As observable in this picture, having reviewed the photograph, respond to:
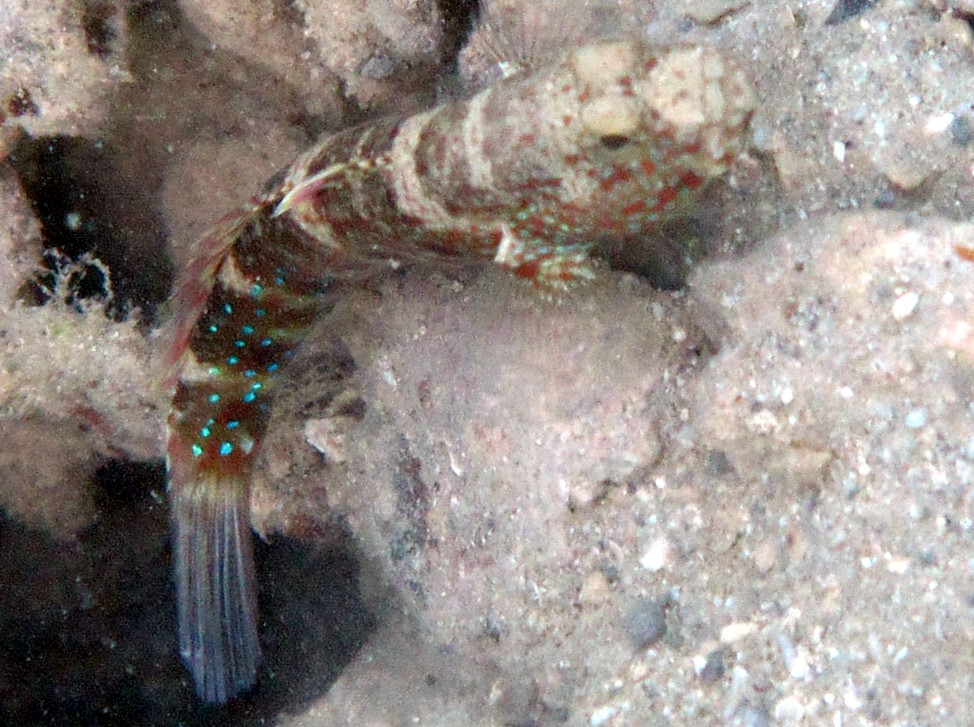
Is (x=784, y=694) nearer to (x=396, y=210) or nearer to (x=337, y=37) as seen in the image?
(x=396, y=210)

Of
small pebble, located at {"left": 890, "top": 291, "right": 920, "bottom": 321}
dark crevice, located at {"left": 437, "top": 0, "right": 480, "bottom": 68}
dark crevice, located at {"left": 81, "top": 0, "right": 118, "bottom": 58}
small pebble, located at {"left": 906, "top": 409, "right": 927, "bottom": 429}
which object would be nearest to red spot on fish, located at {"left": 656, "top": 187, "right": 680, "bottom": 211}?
small pebble, located at {"left": 890, "top": 291, "right": 920, "bottom": 321}

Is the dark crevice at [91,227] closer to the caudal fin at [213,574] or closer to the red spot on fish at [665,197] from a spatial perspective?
the caudal fin at [213,574]

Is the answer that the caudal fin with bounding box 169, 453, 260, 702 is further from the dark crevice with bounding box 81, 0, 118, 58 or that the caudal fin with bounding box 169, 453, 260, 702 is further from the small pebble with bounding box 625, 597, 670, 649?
the small pebble with bounding box 625, 597, 670, 649

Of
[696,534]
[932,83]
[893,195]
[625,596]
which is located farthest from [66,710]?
[932,83]

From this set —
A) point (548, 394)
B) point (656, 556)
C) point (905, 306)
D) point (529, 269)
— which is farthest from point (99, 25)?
point (905, 306)

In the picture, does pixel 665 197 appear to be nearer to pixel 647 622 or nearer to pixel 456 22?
pixel 456 22
